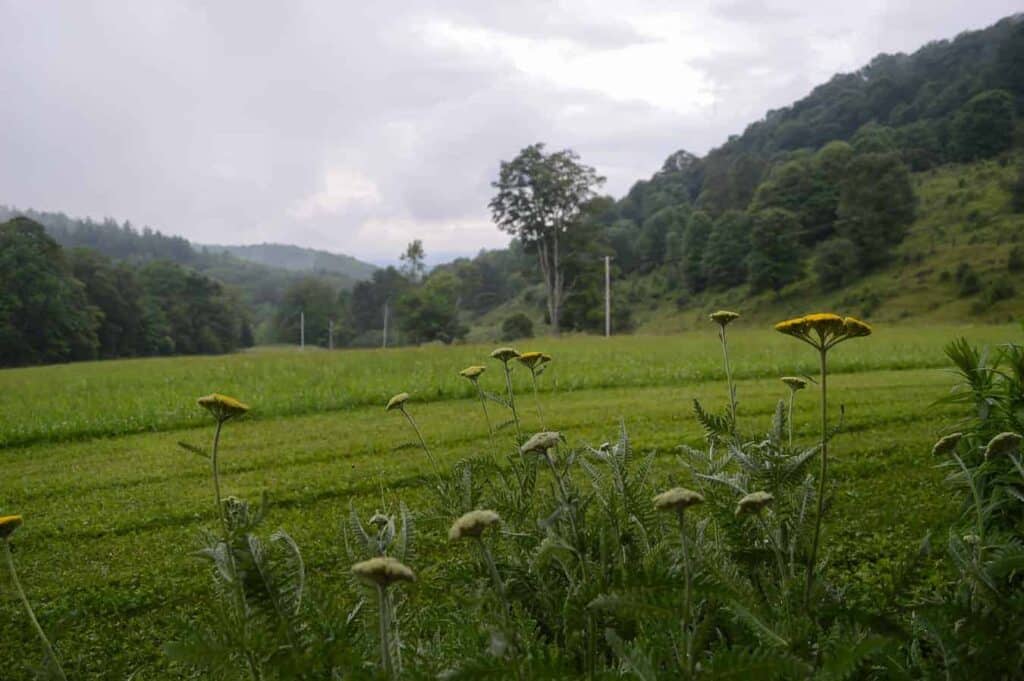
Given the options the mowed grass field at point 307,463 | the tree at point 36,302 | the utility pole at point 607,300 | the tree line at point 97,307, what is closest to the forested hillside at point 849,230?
the utility pole at point 607,300

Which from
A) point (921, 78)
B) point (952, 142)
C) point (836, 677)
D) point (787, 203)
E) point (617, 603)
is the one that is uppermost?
point (921, 78)

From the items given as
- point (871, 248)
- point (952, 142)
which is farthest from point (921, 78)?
point (871, 248)

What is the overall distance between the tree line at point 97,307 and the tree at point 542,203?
2831cm

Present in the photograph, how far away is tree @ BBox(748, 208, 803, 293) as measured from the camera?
53656 millimetres

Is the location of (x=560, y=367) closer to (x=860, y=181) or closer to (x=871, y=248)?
(x=871, y=248)

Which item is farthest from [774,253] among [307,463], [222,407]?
[222,407]

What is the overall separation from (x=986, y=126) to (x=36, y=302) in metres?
82.2

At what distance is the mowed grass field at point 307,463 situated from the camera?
8.00 feet

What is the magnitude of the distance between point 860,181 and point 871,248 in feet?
22.2

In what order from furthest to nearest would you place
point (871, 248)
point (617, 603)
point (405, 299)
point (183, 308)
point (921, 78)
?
point (921, 78) → point (405, 299) → point (183, 308) → point (871, 248) → point (617, 603)

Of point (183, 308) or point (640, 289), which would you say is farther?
point (640, 289)

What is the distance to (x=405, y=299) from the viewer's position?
61.1 meters

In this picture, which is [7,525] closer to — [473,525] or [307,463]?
[473,525]

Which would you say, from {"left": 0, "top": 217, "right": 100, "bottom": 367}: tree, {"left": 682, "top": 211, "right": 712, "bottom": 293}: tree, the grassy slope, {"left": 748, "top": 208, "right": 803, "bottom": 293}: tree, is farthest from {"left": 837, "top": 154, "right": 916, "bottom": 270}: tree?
{"left": 0, "top": 217, "right": 100, "bottom": 367}: tree
